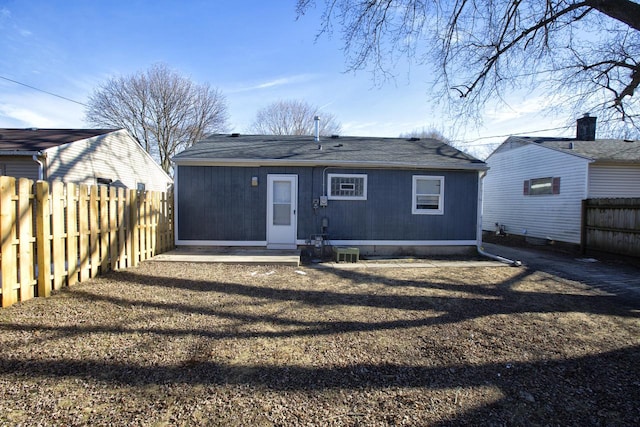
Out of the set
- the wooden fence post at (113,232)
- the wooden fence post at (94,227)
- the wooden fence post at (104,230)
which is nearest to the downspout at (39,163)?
the wooden fence post at (113,232)

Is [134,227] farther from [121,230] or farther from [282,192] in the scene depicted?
[282,192]

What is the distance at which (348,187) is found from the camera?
871cm

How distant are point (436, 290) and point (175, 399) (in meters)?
4.47

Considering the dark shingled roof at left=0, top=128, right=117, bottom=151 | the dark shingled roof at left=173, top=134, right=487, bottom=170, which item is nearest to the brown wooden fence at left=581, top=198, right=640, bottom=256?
the dark shingled roof at left=173, top=134, right=487, bottom=170

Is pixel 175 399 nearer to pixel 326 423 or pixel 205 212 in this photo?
pixel 326 423

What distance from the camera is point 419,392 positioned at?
7.89 ft

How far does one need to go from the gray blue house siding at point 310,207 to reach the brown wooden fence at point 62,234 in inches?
69.6

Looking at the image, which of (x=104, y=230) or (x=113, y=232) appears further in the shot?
(x=113, y=232)

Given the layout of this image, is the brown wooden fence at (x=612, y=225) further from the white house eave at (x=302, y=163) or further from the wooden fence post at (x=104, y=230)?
the wooden fence post at (x=104, y=230)

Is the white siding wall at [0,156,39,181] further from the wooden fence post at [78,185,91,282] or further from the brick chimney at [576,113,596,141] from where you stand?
the brick chimney at [576,113,596,141]

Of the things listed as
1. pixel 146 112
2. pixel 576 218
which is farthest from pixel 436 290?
pixel 146 112

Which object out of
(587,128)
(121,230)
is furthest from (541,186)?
(121,230)

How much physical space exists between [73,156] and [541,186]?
1738cm

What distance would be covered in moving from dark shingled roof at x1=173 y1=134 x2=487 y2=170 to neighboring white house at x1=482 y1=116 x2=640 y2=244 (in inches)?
181
